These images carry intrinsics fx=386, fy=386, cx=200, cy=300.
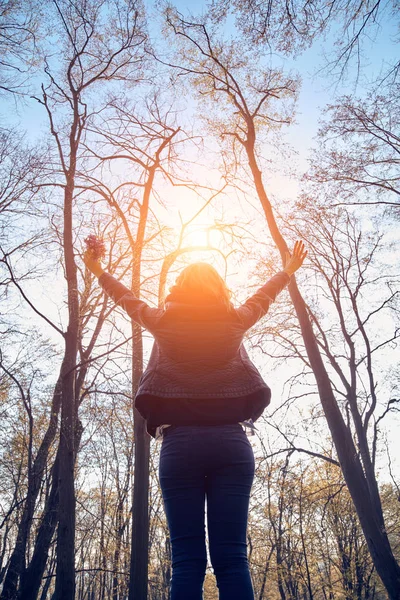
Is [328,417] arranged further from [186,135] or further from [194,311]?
[186,135]

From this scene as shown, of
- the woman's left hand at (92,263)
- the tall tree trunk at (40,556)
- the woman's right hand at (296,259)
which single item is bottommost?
the tall tree trunk at (40,556)

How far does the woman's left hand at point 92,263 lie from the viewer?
2.49m

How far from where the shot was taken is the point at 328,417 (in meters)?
6.84

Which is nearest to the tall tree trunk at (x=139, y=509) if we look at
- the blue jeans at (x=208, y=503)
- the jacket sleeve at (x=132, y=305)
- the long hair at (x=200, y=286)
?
the jacket sleeve at (x=132, y=305)

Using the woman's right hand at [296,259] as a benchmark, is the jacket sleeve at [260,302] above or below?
below

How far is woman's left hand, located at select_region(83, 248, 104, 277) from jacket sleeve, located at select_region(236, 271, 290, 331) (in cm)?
98

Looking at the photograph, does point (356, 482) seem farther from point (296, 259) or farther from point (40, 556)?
point (40, 556)

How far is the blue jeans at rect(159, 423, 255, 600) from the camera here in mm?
1476

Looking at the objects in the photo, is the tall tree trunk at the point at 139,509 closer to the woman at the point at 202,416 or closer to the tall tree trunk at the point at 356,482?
the tall tree trunk at the point at 356,482

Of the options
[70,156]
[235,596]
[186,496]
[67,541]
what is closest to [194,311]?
[186,496]

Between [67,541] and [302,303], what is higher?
[302,303]

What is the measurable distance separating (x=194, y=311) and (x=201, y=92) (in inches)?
417

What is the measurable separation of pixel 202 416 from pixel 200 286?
68 cm

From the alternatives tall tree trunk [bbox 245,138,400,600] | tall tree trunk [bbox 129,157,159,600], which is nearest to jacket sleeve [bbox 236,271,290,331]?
tall tree trunk [bbox 129,157,159,600]
